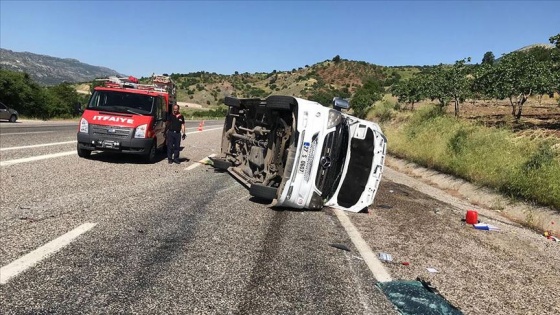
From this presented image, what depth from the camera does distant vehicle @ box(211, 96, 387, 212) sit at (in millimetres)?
7441

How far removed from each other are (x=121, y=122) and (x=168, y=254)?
24.9 feet

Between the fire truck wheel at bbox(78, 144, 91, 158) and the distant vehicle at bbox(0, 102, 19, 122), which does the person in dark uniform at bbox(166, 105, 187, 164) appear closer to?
the fire truck wheel at bbox(78, 144, 91, 158)

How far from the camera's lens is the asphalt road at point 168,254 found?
3.70 meters

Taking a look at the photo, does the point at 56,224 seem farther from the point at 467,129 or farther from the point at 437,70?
the point at 437,70

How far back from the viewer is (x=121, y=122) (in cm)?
1151

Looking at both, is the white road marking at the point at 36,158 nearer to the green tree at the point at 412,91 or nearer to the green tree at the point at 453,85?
the green tree at the point at 453,85

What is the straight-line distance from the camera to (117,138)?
1138 cm

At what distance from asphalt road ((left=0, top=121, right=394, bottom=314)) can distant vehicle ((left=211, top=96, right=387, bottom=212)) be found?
427 millimetres

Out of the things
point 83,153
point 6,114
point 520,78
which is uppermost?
point 520,78

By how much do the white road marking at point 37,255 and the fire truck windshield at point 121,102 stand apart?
721 cm

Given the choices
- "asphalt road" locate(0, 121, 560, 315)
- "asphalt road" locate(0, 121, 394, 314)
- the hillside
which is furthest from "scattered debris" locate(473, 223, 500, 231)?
the hillside

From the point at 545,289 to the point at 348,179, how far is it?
162 inches

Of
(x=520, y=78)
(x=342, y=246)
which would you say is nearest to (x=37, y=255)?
(x=342, y=246)

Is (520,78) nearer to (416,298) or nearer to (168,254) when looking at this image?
(416,298)
